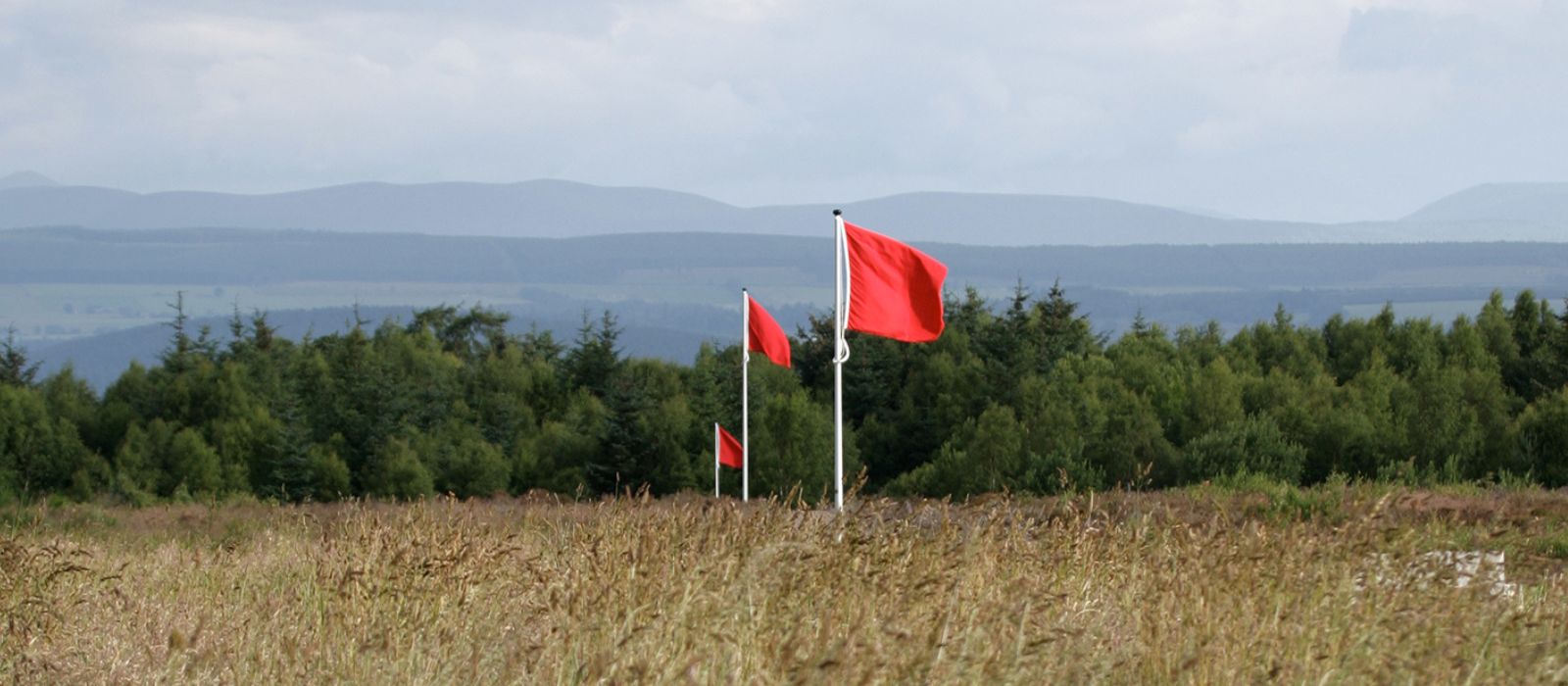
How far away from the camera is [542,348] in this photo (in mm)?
100188

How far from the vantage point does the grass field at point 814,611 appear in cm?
479

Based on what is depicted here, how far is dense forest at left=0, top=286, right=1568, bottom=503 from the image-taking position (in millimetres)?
38312

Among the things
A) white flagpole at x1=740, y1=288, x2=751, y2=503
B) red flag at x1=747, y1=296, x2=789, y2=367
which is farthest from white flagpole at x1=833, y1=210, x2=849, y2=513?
red flag at x1=747, y1=296, x2=789, y2=367

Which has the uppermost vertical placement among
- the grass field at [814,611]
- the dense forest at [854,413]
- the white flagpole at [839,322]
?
the white flagpole at [839,322]

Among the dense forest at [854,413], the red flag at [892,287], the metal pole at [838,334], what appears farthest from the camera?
the dense forest at [854,413]

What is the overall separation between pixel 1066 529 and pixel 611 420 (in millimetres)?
49130

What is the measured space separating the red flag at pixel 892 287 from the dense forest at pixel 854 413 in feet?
58.7

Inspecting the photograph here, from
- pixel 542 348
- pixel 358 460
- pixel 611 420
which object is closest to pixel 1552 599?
pixel 611 420

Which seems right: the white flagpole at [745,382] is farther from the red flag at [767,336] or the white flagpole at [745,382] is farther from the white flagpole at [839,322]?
the white flagpole at [839,322]

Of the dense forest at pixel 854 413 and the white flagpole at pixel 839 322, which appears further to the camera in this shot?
the dense forest at pixel 854 413

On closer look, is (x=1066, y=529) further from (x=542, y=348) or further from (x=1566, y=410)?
(x=542, y=348)

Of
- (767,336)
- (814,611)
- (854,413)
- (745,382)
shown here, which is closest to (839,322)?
(814,611)

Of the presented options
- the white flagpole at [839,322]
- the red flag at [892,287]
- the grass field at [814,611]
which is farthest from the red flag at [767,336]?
the grass field at [814,611]

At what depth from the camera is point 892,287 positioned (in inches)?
486
